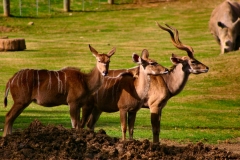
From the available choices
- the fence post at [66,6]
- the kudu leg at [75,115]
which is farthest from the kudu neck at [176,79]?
the fence post at [66,6]

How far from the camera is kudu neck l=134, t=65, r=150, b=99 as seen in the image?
13.7 m

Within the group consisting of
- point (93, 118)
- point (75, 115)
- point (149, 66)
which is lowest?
point (93, 118)

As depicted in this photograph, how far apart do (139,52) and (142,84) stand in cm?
1928

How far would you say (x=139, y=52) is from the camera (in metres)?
33.0

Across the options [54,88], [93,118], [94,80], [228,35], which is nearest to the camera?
[54,88]

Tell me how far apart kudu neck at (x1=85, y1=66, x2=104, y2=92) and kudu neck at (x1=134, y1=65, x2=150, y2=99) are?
0.71 meters

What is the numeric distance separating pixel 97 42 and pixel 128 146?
26.7 meters

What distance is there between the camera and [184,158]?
11.0 m

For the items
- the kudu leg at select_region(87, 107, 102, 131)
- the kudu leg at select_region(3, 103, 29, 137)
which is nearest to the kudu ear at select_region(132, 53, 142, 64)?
the kudu leg at select_region(87, 107, 102, 131)

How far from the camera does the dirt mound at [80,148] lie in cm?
1065

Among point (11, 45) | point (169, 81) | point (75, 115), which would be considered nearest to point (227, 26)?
point (11, 45)

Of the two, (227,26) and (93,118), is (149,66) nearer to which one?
(93,118)

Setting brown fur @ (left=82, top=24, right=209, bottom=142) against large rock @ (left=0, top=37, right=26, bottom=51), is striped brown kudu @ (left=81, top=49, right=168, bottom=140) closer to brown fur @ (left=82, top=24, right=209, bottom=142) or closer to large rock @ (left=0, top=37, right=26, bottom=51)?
brown fur @ (left=82, top=24, right=209, bottom=142)

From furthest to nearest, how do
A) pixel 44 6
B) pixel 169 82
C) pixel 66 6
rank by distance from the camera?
pixel 44 6
pixel 66 6
pixel 169 82
